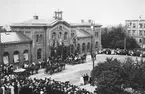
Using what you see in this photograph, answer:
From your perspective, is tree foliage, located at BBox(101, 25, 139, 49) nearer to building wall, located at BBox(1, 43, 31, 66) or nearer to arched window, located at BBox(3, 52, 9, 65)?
building wall, located at BBox(1, 43, 31, 66)

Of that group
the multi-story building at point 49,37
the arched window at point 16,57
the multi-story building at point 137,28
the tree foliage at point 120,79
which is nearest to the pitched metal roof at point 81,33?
the multi-story building at point 49,37

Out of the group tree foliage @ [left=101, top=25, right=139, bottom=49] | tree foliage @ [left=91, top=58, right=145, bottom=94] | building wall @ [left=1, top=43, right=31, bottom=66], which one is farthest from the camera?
tree foliage @ [left=101, top=25, right=139, bottom=49]

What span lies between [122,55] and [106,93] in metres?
32.7

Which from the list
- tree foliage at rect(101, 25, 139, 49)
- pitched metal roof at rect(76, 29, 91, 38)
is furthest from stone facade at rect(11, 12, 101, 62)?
tree foliage at rect(101, 25, 139, 49)

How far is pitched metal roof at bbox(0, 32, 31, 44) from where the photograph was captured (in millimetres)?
36969

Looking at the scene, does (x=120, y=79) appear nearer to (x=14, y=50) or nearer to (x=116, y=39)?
(x=14, y=50)

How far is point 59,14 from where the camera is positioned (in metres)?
46.4

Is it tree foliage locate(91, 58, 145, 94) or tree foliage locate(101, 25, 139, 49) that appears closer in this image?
tree foliage locate(91, 58, 145, 94)

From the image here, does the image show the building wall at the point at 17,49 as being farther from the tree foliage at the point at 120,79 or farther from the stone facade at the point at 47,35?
the tree foliage at the point at 120,79

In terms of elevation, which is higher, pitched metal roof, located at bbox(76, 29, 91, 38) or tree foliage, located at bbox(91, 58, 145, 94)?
pitched metal roof, located at bbox(76, 29, 91, 38)

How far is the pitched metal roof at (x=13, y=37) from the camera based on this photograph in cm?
3697

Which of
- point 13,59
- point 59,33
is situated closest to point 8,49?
point 13,59

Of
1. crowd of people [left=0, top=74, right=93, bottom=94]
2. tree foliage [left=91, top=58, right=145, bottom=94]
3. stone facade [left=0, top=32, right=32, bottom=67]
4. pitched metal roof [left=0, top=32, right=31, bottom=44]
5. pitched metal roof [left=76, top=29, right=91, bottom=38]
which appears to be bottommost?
crowd of people [left=0, top=74, right=93, bottom=94]

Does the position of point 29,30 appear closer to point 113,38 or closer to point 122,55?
point 122,55
